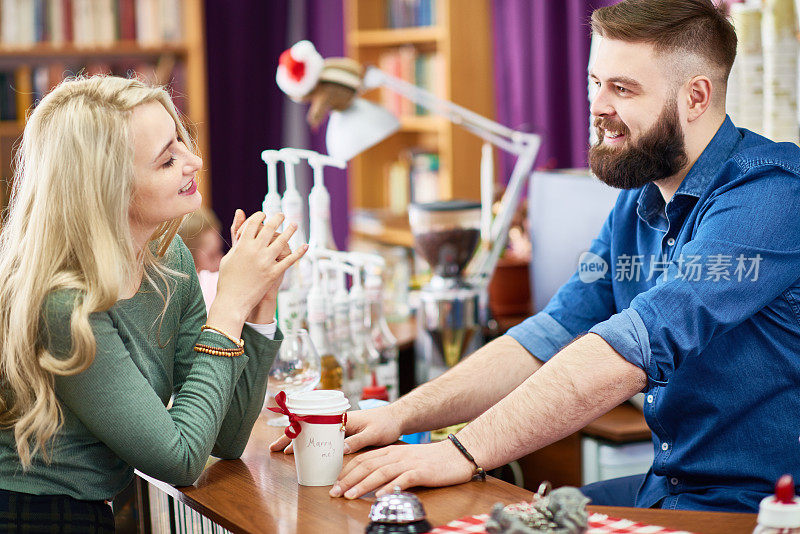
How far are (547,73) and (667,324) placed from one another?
2.54m

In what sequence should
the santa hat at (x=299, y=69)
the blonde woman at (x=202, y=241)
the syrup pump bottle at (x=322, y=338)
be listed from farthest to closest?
the blonde woman at (x=202, y=241) < the santa hat at (x=299, y=69) < the syrup pump bottle at (x=322, y=338)

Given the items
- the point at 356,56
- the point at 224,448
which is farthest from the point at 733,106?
the point at 356,56

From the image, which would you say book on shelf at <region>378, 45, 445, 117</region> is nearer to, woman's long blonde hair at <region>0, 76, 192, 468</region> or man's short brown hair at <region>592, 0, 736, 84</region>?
man's short brown hair at <region>592, 0, 736, 84</region>

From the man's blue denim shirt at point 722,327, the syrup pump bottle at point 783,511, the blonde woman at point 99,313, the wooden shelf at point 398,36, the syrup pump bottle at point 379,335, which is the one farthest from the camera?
the wooden shelf at point 398,36

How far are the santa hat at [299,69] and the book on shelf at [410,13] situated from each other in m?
2.27

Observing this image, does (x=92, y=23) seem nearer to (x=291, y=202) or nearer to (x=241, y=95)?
(x=241, y=95)

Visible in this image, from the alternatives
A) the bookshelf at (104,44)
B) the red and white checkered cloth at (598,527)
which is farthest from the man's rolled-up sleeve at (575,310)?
the bookshelf at (104,44)

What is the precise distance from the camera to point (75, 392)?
1167mm

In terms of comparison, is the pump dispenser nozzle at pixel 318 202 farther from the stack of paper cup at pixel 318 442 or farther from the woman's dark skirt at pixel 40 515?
the woman's dark skirt at pixel 40 515

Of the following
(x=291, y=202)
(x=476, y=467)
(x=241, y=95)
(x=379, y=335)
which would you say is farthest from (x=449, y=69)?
(x=476, y=467)

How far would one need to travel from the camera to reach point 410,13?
4.35m

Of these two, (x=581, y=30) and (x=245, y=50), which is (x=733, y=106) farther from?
(x=245, y=50)

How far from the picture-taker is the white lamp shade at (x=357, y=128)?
214 centimetres

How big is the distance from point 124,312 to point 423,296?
1098 millimetres
